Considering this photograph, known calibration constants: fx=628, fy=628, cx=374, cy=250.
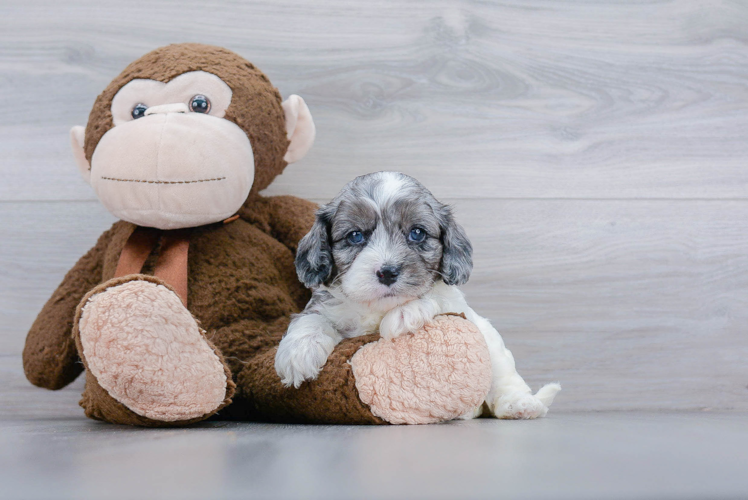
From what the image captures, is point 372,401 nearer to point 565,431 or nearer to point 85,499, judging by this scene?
point 565,431

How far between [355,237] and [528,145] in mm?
971

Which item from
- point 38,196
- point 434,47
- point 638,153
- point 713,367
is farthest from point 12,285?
point 713,367

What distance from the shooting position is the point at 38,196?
201 cm

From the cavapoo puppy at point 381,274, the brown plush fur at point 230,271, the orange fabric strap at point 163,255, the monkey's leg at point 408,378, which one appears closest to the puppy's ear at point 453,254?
the cavapoo puppy at point 381,274

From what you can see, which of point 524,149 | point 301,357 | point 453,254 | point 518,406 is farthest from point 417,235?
point 524,149

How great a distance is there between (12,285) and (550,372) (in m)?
1.73

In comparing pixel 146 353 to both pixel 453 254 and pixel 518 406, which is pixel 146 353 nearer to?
pixel 453 254

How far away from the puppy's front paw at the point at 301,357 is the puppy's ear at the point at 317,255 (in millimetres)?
134

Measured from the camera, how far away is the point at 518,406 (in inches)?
54.9

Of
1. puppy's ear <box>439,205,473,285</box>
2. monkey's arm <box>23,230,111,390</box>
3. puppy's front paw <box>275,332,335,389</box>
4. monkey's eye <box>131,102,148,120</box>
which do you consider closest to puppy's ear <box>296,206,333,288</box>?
puppy's front paw <box>275,332,335,389</box>

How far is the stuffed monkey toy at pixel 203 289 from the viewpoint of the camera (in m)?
1.15

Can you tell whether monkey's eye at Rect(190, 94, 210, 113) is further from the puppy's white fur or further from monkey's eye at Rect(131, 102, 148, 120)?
the puppy's white fur

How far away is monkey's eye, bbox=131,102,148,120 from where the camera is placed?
4.98ft

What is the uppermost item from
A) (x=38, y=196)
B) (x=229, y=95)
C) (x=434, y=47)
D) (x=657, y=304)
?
(x=434, y=47)
